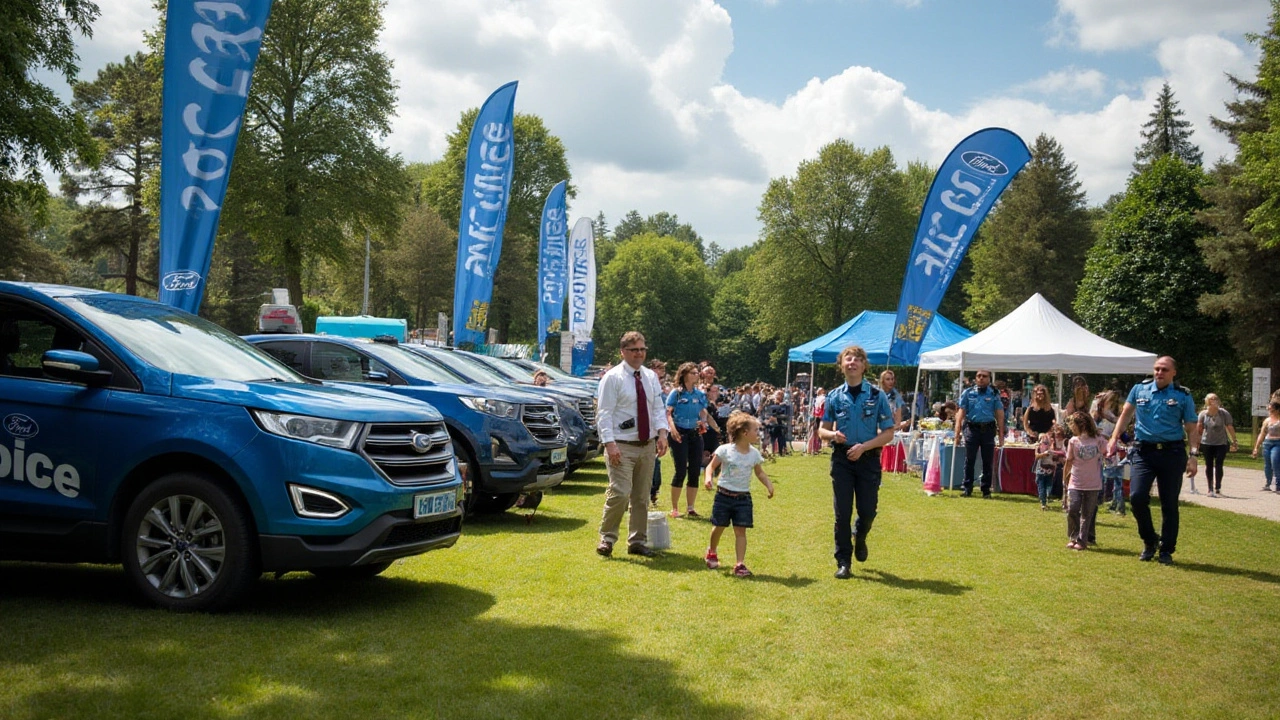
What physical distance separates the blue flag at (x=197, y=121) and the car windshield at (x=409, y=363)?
1883 millimetres

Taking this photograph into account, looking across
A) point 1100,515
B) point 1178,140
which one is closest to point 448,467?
point 1100,515

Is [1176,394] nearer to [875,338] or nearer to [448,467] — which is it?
[448,467]

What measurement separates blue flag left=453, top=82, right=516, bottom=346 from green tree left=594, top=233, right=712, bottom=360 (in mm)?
65161

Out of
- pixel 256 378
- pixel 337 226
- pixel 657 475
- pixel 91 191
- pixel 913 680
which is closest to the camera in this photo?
pixel 913 680

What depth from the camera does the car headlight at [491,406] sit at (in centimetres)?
1009

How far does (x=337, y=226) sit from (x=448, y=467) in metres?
31.3

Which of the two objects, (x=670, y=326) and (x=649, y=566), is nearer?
(x=649, y=566)

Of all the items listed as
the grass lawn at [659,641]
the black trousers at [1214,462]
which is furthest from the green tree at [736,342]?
the grass lawn at [659,641]

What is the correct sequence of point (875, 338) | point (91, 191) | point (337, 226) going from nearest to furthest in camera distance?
point (875, 338), point (337, 226), point (91, 191)

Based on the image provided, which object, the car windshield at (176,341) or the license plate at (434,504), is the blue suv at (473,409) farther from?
the license plate at (434,504)

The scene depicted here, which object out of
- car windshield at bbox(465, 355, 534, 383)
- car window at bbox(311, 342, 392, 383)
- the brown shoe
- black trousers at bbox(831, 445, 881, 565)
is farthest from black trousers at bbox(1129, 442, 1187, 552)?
car windshield at bbox(465, 355, 534, 383)

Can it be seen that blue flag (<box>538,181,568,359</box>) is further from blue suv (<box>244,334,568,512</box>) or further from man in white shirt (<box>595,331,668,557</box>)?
man in white shirt (<box>595,331,668,557</box>)

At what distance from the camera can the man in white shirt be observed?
348 inches

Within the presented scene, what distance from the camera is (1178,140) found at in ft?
198
